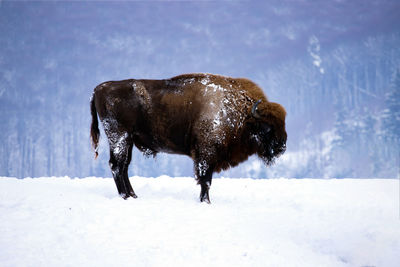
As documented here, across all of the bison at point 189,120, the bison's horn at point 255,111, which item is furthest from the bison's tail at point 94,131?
the bison's horn at point 255,111

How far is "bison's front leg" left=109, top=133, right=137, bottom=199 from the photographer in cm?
788

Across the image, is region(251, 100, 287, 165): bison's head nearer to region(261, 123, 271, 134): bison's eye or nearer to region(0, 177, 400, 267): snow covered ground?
region(261, 123, 271, 134): bison's eye

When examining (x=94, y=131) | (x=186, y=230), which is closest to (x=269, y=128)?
(x=186, y=230)

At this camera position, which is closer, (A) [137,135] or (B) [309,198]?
(A) [137,135]

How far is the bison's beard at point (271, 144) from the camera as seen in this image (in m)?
8.18

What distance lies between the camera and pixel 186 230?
564 centimetres

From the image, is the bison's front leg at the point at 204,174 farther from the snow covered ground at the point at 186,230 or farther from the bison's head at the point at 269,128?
the bison's head at the point at 269,128

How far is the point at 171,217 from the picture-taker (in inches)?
241

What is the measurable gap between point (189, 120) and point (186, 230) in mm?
2900

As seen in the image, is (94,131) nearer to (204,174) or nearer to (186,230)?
(204,174)

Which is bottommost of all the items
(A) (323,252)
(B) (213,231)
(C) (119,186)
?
(A) (323,252)

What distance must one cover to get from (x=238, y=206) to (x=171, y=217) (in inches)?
79.2

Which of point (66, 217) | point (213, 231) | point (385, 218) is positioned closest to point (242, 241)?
point (213, 231)

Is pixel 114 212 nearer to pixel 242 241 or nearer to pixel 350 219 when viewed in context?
pixel 242 241
